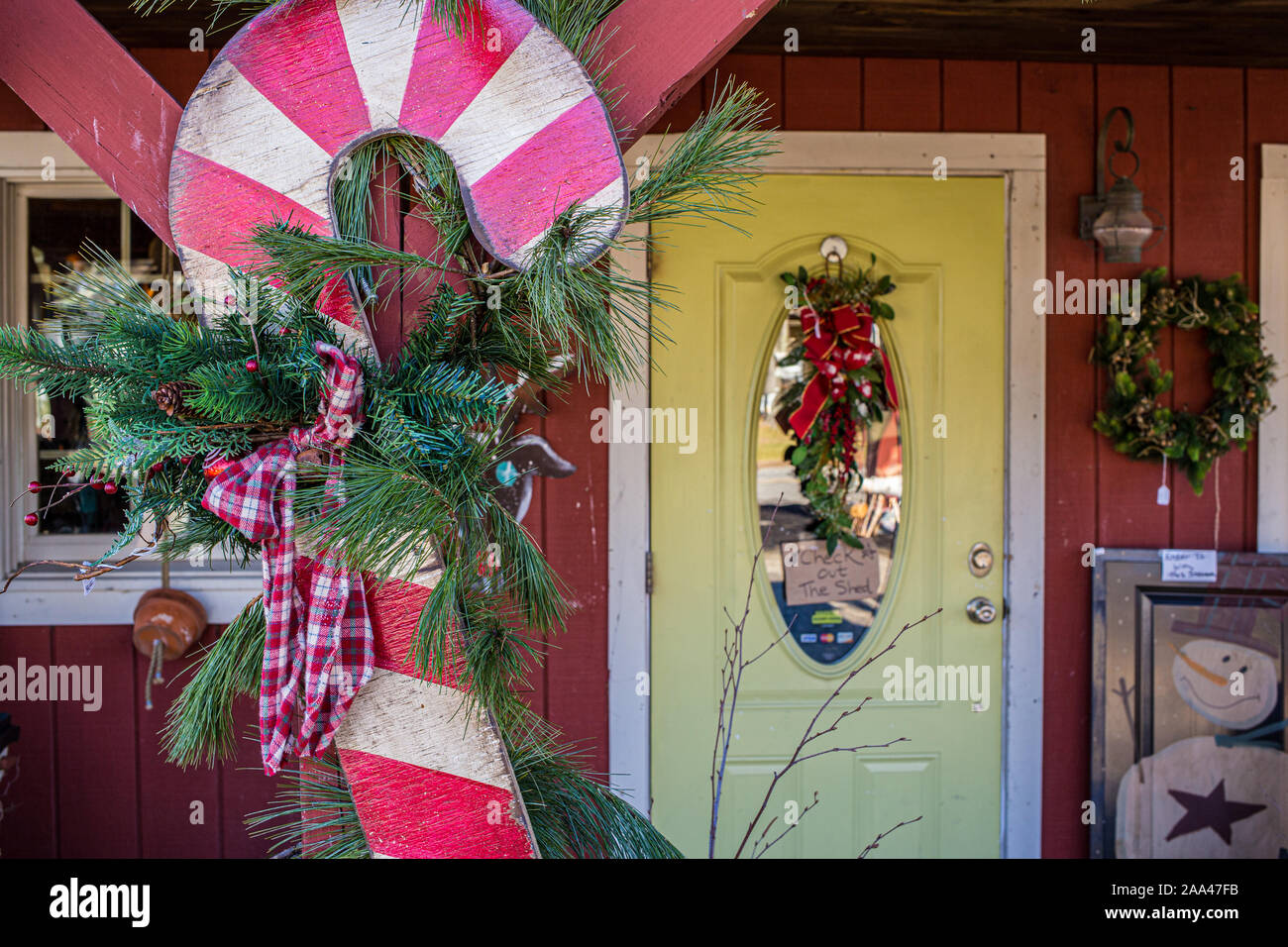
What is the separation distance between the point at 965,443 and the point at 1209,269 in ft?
2.94

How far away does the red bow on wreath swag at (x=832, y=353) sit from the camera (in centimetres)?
250

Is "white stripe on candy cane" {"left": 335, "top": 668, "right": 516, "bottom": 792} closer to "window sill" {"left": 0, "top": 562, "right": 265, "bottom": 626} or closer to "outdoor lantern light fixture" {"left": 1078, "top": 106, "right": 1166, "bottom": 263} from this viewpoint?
"window sill" {"left": 0, "top": 562, "right": 265, "bottom": 626}

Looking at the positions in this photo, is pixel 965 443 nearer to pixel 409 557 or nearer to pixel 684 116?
pixel 684 116

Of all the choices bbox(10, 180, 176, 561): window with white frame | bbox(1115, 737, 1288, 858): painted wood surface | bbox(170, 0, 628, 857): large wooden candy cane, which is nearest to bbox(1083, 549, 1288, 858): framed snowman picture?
bbox(1115, 737, 1288, 858): painted wood surface

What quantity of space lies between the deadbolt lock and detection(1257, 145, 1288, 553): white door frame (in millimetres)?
803

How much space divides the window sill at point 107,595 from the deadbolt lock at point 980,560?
80.4 inches

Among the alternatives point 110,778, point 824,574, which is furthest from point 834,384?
point 110,778

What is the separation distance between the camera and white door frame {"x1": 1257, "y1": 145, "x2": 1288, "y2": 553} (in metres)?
2.65

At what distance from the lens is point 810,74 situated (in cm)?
257

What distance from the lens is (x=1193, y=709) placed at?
259 cm

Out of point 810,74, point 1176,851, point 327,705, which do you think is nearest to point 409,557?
point 327,705

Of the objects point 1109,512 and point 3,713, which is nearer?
point 3,713

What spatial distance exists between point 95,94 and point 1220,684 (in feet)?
9.70

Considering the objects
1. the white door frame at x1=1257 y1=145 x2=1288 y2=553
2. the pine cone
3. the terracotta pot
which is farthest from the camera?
the white door frame at x1=1257 y1=145 x2=1288 y2=553
